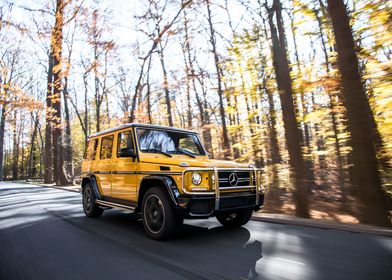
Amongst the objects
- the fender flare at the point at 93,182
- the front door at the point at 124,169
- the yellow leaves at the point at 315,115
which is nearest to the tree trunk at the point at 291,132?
the yellow leaves at the point at 315,115

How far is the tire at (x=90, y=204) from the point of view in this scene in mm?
7855

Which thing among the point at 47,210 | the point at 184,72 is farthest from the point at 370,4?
the point at 184,72

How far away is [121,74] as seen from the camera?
83.4 feet

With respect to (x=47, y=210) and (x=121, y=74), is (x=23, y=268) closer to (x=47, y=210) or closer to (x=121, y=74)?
(x=47, y=210)

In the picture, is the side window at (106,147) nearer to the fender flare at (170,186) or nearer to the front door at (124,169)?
the front door at (124,169)

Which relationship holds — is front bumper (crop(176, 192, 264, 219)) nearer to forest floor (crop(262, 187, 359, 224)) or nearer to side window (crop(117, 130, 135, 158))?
side window (crop(117, 130, 135, 158))

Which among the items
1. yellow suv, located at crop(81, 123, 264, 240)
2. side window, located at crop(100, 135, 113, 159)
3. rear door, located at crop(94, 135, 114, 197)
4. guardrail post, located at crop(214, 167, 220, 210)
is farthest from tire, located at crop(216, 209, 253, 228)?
side window, located at crop(100, 135, 113, 159)

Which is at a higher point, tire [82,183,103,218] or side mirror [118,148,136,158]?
side mirror [118,148,136,158]

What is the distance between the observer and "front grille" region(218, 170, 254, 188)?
17.1ft

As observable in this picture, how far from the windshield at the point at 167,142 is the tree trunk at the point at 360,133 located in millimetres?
3415

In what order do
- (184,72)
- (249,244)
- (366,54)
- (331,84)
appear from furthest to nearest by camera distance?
(184,72) → (331,84) → (366,54) → (249,244)

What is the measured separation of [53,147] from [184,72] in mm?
13249

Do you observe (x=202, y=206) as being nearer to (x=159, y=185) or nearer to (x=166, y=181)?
(x=166, y=181)

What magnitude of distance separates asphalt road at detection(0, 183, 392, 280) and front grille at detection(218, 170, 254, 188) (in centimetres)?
96
